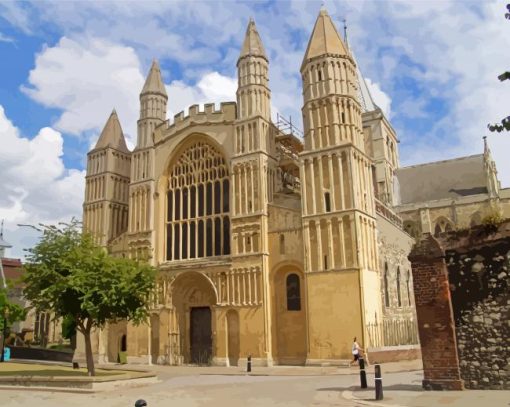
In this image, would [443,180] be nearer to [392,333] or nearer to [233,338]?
[392,333]

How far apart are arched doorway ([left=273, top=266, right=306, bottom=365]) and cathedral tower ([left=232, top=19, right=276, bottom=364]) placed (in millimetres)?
658

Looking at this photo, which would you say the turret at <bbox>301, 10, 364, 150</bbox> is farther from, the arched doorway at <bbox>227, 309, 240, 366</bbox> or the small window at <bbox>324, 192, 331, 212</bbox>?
the arched doorway at <bbox>227, 309, 240, 366</bbox>

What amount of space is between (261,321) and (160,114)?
17663 millimetres

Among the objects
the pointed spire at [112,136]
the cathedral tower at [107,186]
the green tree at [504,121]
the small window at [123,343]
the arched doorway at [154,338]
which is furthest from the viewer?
the pointed spire at [112,136]

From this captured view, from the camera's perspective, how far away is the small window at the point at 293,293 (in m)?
27.6

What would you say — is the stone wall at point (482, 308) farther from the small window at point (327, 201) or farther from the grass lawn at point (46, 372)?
the small window at point (327, 201)

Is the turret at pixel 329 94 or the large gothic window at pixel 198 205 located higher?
the turret at pixel 329 94

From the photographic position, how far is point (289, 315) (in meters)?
27.6

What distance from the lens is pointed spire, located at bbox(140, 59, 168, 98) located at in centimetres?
3722

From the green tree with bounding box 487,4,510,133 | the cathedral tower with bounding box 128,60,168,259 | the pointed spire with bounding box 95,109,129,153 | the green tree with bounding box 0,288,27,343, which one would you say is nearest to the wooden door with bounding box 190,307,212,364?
the cathedral tower with bounding box 128,60,168,259

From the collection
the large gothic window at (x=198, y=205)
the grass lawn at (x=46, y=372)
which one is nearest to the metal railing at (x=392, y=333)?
the large gothic window at (x=198, y=205)

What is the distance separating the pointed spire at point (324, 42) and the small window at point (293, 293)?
516 inches

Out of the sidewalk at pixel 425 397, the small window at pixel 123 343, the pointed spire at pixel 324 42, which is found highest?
the pointed spire at pixel 324 42

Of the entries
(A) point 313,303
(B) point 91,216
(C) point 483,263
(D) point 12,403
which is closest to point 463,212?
(A) point 313,303
